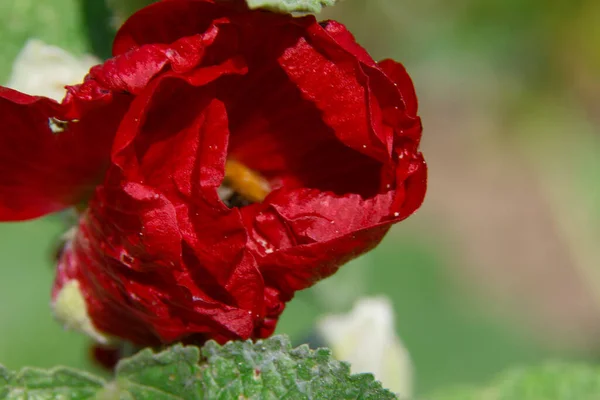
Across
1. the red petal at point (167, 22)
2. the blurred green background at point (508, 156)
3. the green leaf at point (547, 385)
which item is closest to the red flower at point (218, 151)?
the red petal at point (167, 22)

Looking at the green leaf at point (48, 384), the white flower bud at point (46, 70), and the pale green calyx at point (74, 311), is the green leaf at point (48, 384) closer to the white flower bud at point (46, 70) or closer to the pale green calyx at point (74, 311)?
the pale green calyx at point (74, 311)

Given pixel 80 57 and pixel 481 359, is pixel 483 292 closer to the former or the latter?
pixel 481 359

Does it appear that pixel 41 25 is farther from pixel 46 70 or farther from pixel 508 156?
pixel 508 156

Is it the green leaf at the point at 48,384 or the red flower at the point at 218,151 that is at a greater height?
the red flower at the point at 218,151

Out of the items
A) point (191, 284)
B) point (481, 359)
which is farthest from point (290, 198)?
point (481, 359)

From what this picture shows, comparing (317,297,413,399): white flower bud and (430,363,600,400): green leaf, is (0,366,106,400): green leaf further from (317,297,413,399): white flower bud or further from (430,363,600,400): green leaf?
(430,363,600,400): green leaf

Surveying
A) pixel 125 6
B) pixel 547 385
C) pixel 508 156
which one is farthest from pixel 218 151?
pixel 508 156

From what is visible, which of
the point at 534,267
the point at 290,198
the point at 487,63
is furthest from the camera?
the point at 487,63
